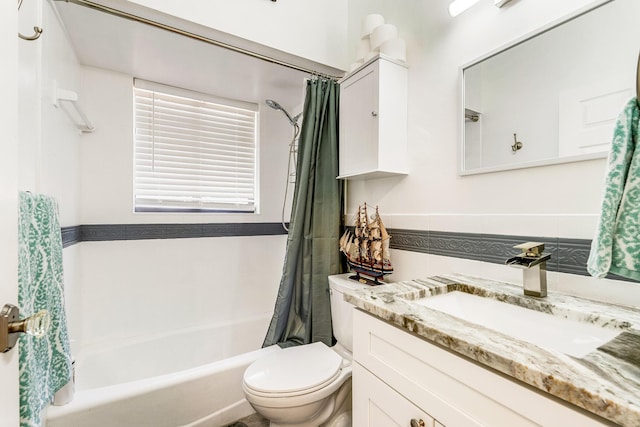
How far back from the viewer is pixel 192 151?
7.18 ft

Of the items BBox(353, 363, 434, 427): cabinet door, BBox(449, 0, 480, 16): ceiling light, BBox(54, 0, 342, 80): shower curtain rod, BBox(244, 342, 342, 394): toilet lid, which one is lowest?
BBox(244, 342, 342, 394): toilet lid

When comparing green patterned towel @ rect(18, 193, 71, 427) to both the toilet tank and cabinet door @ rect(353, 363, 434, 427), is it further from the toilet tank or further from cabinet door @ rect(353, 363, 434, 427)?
the toilet tank

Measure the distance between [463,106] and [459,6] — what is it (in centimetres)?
43

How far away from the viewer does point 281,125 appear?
2504 millimetres

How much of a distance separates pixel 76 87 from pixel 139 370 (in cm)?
183

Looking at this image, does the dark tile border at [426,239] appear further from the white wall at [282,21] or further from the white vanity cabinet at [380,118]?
the white wall at [282,21]

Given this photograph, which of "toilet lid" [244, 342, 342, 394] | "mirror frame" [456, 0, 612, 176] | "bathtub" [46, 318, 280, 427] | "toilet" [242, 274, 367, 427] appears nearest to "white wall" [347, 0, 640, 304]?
"mirror frame" [456, 0, 612, 176]

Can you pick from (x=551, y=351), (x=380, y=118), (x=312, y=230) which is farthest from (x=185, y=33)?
(x=551, y=351)

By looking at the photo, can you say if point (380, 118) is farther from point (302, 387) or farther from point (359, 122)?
point (302, 387)

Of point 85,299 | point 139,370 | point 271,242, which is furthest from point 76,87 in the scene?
point 139,370

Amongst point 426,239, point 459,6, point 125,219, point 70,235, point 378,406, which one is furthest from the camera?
point 125,219

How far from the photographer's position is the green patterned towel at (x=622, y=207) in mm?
544

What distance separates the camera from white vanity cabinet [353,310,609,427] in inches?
18.9

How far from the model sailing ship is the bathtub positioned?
70 cm
